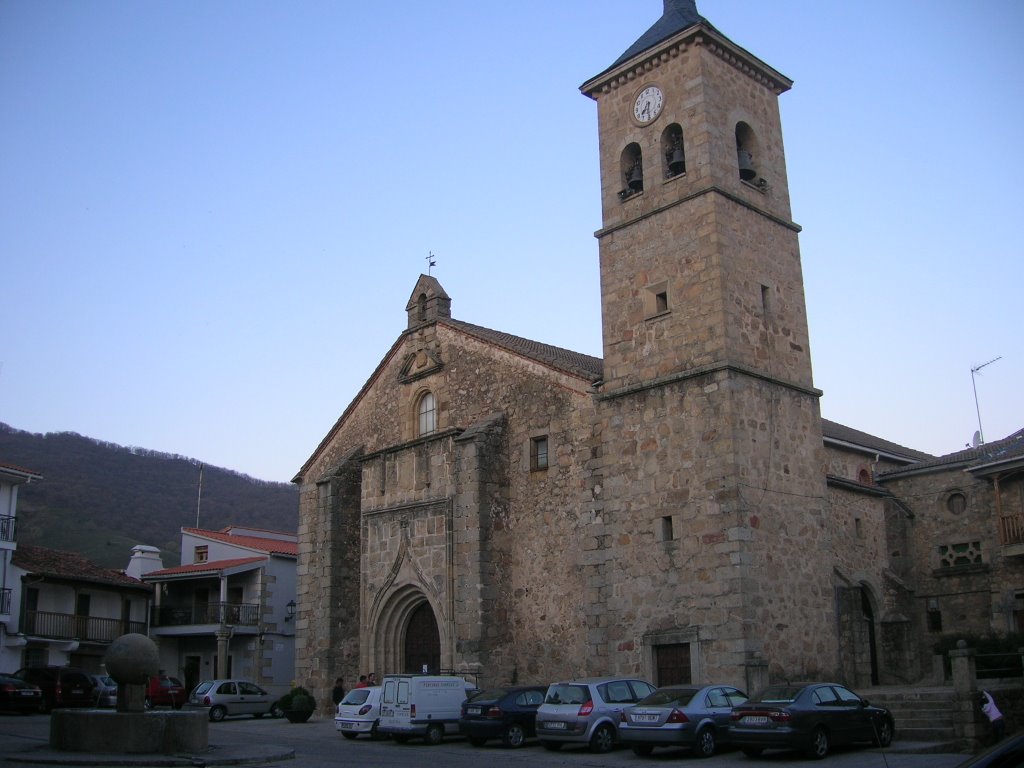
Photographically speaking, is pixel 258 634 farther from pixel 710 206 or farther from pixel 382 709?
pixel 710 206

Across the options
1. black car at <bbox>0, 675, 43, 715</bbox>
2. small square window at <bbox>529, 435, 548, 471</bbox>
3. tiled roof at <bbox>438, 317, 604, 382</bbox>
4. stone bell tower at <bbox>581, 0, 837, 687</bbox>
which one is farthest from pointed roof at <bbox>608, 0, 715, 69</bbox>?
black car at <bbox>0, 675, 43, 715</bbox>

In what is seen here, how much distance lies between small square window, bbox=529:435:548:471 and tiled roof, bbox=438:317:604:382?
6.18 ft

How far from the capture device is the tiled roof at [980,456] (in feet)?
89.1

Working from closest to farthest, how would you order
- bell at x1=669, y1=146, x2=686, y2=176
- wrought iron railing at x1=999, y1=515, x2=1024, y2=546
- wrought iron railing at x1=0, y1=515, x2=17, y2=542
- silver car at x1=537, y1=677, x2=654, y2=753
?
silver car at x1=537, y1=677, x2=654, y2=753 < bell at x1=669, y1=146, x2=686, y2=176 < wrought iron railing at x1=999, y1=515, x2=1024, y2=546 < wrought iron railing at x1=0, y1=515, x2=17, y2=542

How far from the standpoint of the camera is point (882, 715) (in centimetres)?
1759

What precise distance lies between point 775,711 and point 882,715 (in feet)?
8.98

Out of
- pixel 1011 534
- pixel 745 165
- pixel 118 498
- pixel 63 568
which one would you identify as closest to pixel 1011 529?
pixel 1011 534

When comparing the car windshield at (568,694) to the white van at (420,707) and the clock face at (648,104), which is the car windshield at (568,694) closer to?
the white van at (420,707)

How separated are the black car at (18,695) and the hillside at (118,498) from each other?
106 feet

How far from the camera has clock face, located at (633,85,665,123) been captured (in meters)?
24.5

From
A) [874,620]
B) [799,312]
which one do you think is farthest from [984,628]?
[799,312]

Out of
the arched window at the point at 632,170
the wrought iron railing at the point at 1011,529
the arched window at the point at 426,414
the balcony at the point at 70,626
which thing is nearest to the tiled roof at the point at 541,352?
the arched window at the point at 426,414

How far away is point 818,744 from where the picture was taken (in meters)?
16.2

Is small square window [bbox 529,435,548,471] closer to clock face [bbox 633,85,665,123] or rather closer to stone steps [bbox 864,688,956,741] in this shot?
clock face [bbox 633,85,665,123]
